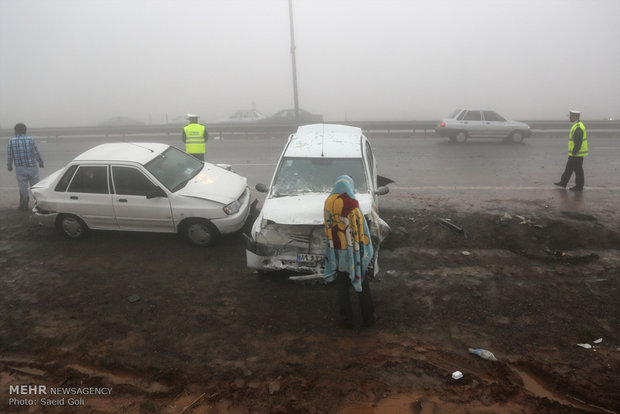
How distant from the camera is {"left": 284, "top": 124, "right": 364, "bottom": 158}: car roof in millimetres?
7363

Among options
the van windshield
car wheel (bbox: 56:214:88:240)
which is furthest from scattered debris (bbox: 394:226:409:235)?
car wheel (bbox: 56:214:88:240)

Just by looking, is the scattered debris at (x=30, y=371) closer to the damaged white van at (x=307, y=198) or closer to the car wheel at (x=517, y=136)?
the damaged white van at (x=307, y=198)

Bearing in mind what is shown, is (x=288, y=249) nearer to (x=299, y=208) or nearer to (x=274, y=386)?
(x=299, y=208)

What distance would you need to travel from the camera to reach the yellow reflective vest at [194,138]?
34.3 feet

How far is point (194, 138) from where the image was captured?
10.5 m

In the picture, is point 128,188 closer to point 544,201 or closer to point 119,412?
point 119,412

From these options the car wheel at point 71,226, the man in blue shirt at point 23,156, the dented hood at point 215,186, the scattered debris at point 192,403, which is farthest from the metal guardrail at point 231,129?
the scattered debris at point 192,403

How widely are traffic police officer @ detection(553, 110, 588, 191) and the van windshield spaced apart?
213 inches

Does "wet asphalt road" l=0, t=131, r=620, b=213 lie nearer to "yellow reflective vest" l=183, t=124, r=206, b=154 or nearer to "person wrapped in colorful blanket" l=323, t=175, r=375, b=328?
"yellow reflective vest" l=183, t=124, r=206, b=154

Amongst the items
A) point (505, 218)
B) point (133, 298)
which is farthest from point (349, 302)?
point (505, 218)

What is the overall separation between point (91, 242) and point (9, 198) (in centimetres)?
445

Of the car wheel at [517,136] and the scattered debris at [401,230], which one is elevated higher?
the car wheel at [517,136]

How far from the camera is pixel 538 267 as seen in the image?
6523 millimetres

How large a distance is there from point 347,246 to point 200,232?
326 cm
